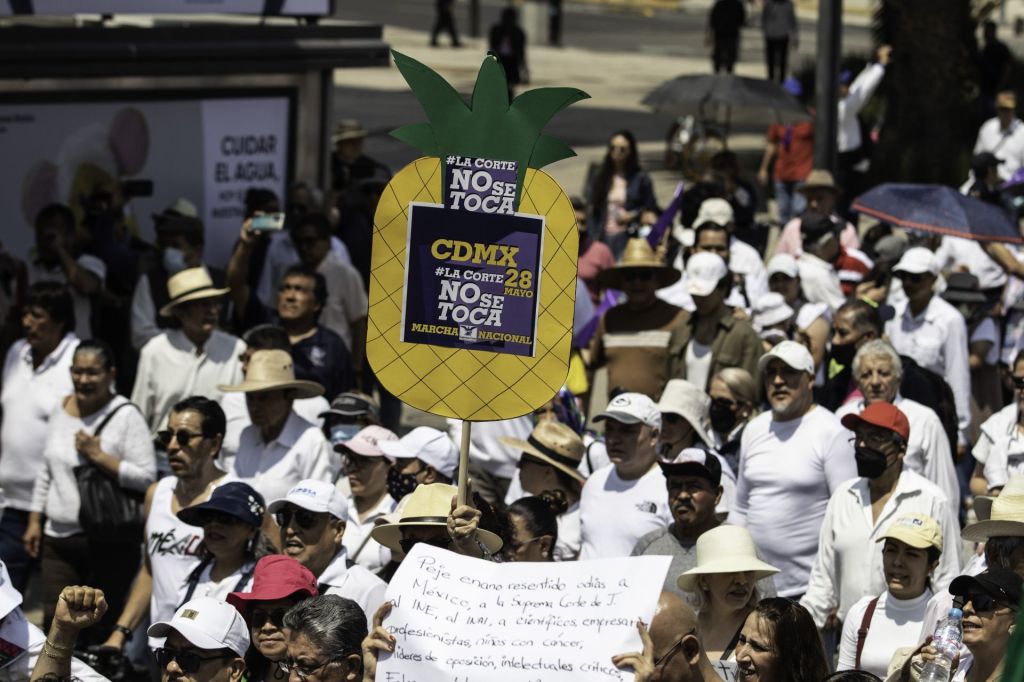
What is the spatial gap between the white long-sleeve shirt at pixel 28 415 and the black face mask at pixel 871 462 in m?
3.88

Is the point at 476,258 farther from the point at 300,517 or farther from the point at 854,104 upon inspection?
the point at 854,104

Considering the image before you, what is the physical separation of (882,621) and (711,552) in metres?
0.68

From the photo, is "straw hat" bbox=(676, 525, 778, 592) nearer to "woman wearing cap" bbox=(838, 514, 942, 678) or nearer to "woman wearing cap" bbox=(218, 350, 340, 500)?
"woman wearing cap" bbox=(838, 514, 942, 678)

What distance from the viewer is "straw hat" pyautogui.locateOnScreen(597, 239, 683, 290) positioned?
34.2 ft

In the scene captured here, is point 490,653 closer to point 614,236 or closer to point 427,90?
point 427,90

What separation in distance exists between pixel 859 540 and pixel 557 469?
4.97 feet

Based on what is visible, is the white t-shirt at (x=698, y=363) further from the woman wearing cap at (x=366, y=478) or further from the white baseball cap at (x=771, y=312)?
the woman wearing cap at (x=366, y=478)

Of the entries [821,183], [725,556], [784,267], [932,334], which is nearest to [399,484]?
[725,556]

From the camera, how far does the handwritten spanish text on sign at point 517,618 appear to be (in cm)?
484

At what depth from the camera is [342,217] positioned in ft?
41.3

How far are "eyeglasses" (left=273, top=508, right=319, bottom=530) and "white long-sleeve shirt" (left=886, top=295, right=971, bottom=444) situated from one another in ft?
14.1

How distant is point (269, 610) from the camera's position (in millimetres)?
6141

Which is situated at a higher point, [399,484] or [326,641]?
[326,641]

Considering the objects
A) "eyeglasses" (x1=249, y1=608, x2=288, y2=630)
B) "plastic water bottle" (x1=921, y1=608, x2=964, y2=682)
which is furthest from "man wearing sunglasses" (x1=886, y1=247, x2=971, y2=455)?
"eyeglasses" (x1=249, y1=608, x2=288, y2=630)
